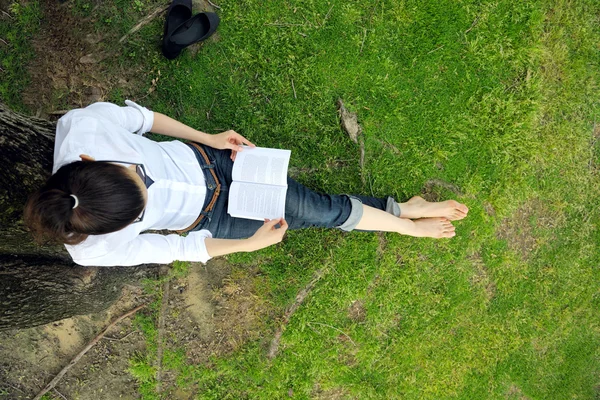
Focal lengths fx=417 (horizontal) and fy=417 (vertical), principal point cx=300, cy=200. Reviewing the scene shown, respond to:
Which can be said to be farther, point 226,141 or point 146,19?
point 146,19

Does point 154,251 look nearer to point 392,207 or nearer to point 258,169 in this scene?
point 258,169

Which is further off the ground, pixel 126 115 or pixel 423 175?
pixel 126 115

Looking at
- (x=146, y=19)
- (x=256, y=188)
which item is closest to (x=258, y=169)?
(x=256, y=188)

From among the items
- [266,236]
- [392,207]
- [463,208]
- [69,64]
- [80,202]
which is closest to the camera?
[80,202]

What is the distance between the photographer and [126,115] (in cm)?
260

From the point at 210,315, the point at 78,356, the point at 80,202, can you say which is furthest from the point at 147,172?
the point at 78,356

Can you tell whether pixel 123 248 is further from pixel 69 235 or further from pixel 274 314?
pixel 274 314

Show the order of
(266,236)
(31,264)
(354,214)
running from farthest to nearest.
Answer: (354,214), (31,264), (266,236)

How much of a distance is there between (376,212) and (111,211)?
85.1 inches

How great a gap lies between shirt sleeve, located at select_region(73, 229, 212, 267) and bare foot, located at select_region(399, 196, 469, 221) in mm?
A: 1931

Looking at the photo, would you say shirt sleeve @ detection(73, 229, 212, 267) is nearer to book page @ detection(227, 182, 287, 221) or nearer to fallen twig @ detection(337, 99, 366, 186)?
book page @ detection(227, 182, 287, 221)

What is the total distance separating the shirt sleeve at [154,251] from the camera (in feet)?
7.97

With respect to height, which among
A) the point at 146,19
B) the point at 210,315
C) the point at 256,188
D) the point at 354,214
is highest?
the point at 146,19

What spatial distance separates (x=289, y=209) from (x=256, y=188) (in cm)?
34
